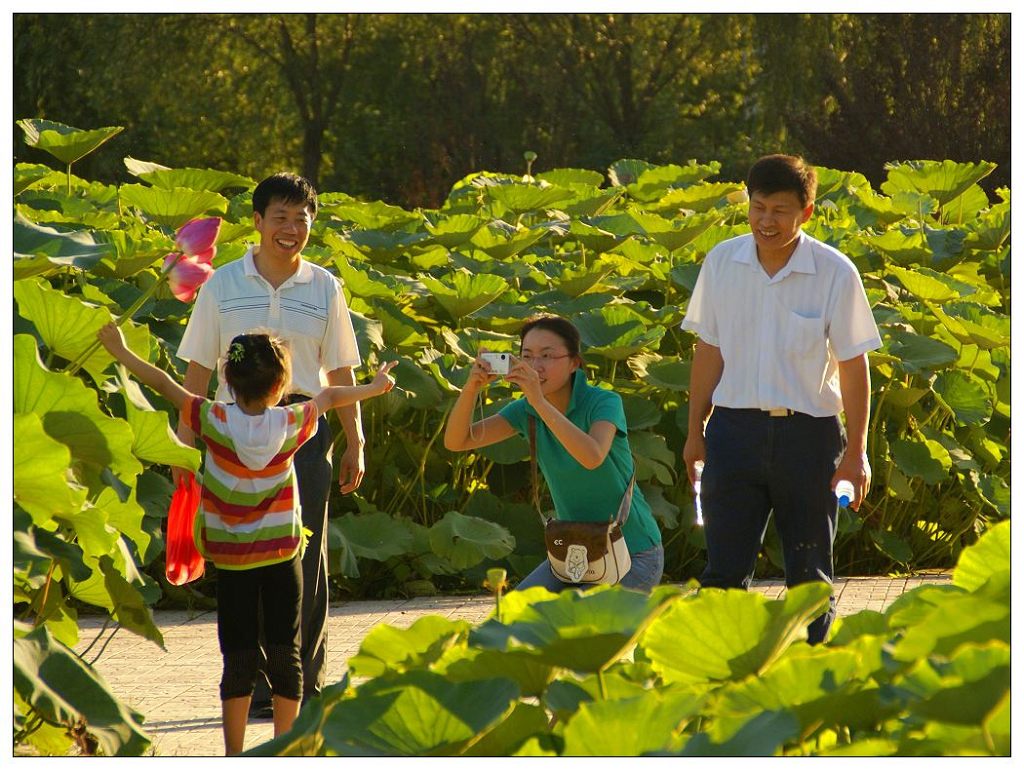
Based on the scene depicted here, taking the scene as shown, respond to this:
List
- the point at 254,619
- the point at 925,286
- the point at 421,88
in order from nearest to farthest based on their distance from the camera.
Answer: the point at 254,619 < the point at 925,286 < the point at 421,88

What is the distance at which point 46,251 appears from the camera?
333 centimetres

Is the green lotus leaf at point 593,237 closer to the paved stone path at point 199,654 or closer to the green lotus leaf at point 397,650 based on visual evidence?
the paved stone path at point 199,654

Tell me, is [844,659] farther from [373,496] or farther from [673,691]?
[373,496]

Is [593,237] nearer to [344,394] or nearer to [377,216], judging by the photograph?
[377,216]

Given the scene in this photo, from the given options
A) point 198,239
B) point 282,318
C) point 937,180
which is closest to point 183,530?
point 282,318

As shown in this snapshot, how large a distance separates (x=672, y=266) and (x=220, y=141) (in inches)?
837

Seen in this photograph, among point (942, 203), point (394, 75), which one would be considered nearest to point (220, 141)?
point (394, 75)

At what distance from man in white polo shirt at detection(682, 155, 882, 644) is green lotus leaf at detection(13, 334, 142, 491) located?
1.60 m

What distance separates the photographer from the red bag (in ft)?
11.4

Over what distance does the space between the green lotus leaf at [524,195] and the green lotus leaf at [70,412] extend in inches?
248

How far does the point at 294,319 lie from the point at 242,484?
589 mm

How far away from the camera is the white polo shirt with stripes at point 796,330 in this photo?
3.84m

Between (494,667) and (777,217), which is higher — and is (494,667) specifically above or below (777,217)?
below
